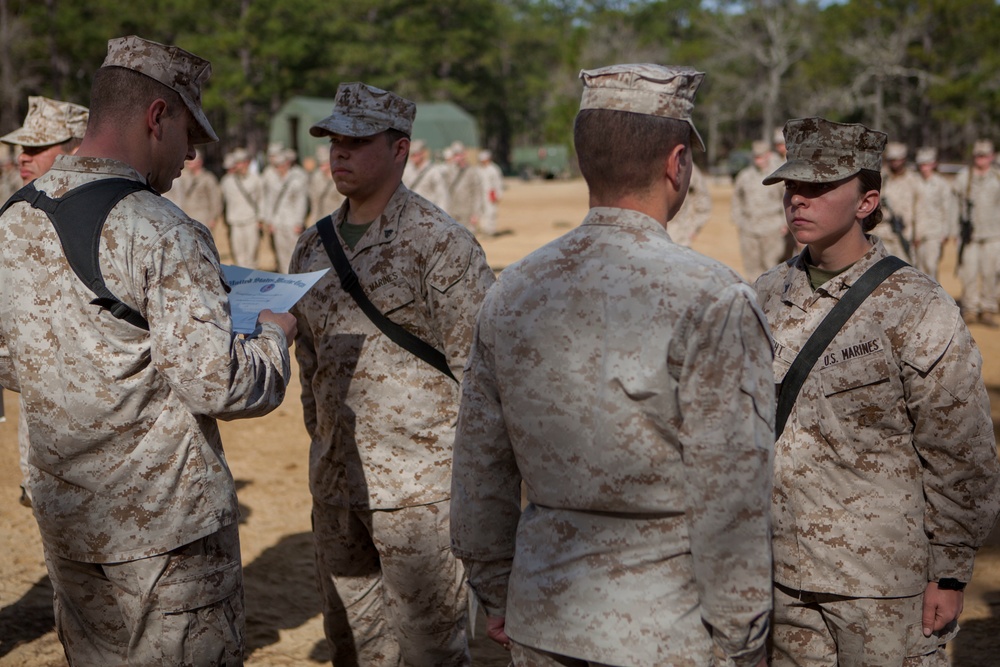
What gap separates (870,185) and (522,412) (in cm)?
163

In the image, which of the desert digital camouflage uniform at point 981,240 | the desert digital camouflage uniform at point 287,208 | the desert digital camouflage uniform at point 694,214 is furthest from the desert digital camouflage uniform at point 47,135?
the desert digital camouflage uniform at point 981,240

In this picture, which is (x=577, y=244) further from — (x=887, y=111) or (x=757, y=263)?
(x=887, y=111)

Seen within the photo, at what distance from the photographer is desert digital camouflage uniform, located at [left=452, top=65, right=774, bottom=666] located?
2.23 m

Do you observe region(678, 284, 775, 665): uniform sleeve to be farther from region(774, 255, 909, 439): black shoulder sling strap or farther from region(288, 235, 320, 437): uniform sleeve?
region(288, 235, 320, 437): uniform sleeve

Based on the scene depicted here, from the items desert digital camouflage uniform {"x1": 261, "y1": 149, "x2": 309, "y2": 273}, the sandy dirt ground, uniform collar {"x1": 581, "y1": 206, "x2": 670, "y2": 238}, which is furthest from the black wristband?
desert digital camouflage uniform {"x1": 261, "y1": 149, "x2": 309, "y2": 273}

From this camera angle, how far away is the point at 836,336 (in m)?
3.20

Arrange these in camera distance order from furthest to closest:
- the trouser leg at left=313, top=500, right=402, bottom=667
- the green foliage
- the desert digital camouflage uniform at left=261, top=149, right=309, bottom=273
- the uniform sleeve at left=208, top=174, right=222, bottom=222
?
the green foliage < the uniform sleeve at left=208, top=174, right=222, bottom=222 < the desert digital camouflage uniform at left=261, top=149, right=309, bottom=273 < the trouser leg at left=313, top=500, right=402, bottom=667

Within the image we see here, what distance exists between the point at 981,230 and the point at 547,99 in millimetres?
66661

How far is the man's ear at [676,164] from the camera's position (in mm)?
2375

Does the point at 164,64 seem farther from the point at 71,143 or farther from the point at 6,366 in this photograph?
the point at 71,143

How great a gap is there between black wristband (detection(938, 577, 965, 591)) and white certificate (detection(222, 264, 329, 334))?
2108mm

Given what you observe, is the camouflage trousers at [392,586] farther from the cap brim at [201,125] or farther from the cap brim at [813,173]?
the cap brim at [813,173]

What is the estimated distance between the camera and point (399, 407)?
13.4 ft

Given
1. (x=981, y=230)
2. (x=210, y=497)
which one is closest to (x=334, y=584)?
(x=210, y=497)
